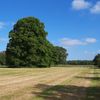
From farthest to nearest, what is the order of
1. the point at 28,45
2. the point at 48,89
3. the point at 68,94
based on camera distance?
1. the point at 28,45
2. the point at 48,89
3. the point at 68,94

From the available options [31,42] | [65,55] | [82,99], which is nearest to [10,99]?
[82,99]

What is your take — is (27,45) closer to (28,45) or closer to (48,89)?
(28,45)

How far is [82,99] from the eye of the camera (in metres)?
16.0

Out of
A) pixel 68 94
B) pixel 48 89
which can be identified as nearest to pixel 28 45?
pixel 48 89

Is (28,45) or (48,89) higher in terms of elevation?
(28,45)

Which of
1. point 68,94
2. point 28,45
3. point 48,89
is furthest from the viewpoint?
point 28,45

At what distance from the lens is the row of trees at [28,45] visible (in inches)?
3413

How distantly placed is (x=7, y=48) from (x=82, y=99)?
73.4 meters

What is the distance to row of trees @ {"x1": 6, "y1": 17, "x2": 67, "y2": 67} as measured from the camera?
284ft

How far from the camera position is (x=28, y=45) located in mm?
87688

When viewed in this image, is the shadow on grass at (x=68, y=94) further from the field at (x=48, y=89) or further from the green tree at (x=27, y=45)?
the green tree at (x=27, y=45)

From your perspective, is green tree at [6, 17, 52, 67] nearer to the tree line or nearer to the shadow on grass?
the tree line

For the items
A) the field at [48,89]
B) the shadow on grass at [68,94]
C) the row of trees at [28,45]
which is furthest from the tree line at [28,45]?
the shadow on grass at [68,94]

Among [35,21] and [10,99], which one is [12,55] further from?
[10,99]
